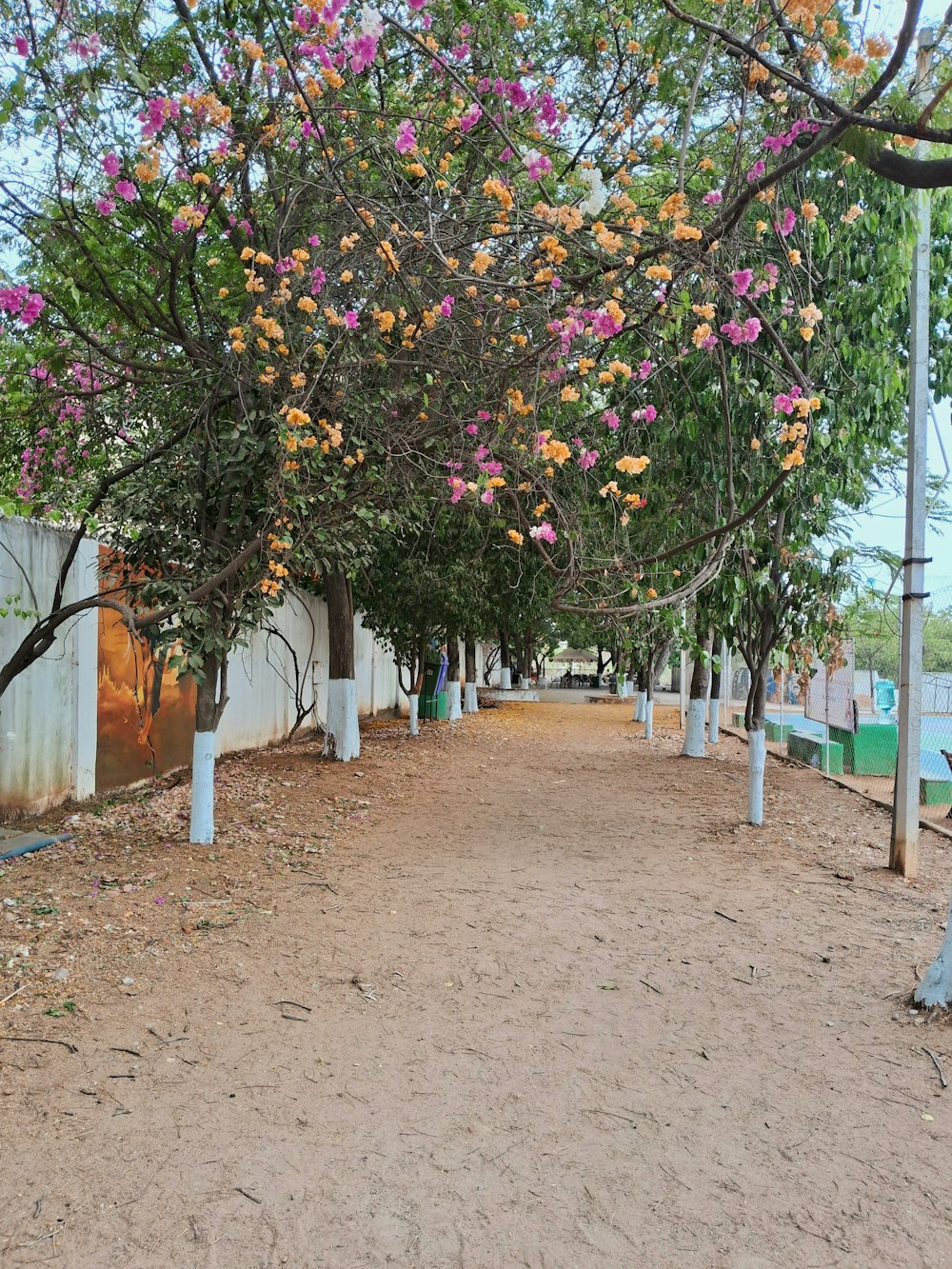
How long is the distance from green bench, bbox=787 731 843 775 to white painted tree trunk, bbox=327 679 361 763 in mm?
5956

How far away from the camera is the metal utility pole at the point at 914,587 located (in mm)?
6051

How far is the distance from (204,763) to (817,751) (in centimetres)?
928

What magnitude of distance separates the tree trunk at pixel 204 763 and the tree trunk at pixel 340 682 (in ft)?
13.9

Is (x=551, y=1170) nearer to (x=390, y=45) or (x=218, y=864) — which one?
(x=218, y=864)

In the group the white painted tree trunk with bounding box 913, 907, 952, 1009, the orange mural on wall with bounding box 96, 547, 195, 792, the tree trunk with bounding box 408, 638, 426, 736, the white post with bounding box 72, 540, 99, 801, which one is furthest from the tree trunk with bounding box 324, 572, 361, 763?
the white painted tree trunk with bounding box 913, 907, 952, 1009

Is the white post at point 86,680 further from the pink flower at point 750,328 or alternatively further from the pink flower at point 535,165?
the pink flower at point 750,328

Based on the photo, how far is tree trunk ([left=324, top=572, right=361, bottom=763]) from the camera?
10508 mm

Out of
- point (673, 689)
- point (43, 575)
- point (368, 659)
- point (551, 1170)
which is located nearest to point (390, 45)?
point (43, 575)

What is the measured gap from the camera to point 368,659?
17750mm

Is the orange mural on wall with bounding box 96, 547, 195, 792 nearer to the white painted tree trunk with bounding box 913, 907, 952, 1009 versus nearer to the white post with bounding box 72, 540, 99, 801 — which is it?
the white post with bounding box 72, 540, 99, 801

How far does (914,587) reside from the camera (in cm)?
616

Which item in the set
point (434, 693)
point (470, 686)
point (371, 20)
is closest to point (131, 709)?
point (371, 20)

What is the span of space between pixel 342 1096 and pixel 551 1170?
2.53 feet

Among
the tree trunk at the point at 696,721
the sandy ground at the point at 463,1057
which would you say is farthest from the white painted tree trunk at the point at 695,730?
the sandy ground at the point at 463,1057
